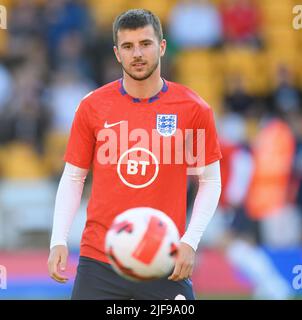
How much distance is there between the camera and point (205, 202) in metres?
5.76

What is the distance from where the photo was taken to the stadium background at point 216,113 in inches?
448

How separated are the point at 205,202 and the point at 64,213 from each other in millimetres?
805

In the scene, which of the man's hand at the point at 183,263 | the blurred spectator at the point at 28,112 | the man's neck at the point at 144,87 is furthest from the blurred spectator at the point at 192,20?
the man's hand at the point at 183,263

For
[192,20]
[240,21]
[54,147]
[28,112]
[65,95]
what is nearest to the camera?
[28,112]

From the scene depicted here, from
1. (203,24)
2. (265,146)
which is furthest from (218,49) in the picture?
(265,146)

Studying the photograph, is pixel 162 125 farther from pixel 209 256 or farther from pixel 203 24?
pixel 203 24

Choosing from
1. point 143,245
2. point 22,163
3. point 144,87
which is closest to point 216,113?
point 22,163

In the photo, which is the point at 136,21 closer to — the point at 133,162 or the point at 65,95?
the point at 133,162

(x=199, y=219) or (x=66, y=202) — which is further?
(x=66, y=202)

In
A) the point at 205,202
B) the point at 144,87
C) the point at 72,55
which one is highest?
the point at 72,55

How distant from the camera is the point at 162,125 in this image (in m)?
→ 5.79

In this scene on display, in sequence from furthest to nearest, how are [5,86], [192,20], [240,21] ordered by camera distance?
[240,21] < [192,20] < [5,86]
